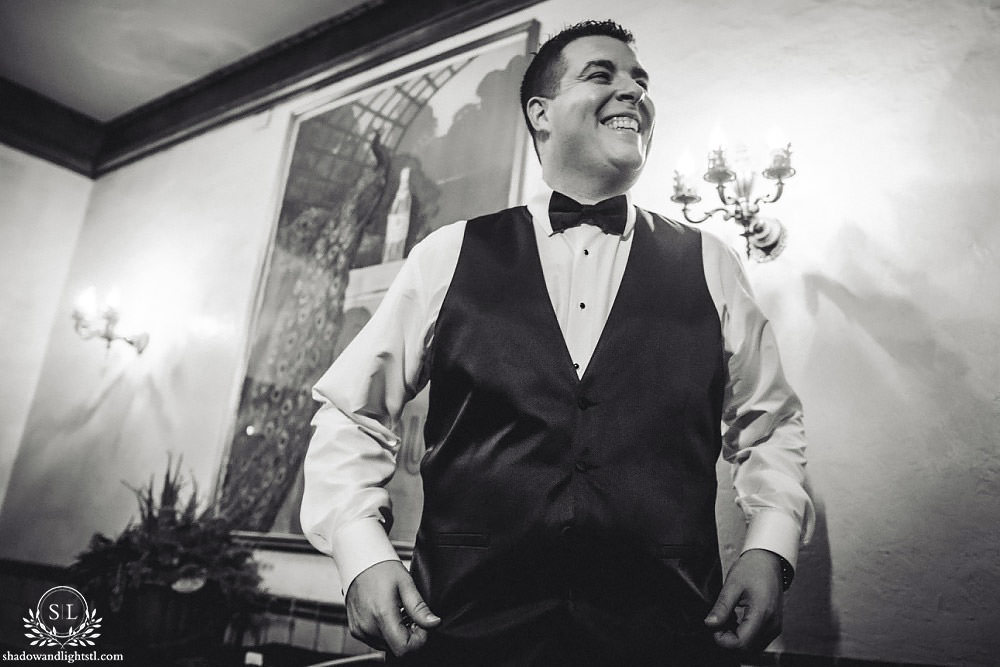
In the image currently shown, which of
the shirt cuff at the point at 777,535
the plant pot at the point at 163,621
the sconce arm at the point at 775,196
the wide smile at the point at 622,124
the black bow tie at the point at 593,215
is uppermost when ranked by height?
the sconce arm at the point at 775,196

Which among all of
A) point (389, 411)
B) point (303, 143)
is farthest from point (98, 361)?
point (389, 411)

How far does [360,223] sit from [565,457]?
2.13 m

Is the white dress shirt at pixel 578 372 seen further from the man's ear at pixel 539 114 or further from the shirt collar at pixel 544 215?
the man's ear at pixel 539 114

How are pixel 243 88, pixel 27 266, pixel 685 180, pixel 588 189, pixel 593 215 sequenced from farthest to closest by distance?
1. pixel 27 266
2. pixel 243 88
3. pixel 685 180
4. pixel 588 189
5. pixel 593 215

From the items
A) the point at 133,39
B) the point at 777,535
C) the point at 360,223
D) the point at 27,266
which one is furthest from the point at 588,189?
the point at 27,266

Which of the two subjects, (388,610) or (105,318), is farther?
(105,318)

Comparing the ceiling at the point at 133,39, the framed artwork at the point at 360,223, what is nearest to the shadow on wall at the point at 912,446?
the framed artwork at the point at 360,223

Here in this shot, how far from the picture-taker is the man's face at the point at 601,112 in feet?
5.04

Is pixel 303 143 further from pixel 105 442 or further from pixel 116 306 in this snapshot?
pixel 105 442

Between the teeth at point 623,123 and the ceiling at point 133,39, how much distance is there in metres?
2.49

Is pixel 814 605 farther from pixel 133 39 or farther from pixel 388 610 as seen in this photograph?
pixel 133 39

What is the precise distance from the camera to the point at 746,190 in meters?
1.99

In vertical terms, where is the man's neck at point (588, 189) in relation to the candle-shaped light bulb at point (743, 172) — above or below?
below

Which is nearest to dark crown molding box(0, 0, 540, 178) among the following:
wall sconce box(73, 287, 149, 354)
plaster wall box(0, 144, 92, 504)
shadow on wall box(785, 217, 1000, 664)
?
plaster wall box(0, 144, 92, 504)
